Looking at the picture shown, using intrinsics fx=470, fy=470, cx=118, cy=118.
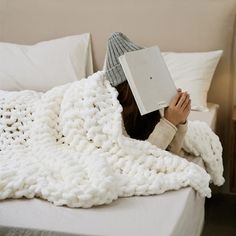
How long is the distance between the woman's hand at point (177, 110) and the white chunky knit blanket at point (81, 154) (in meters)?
0.14

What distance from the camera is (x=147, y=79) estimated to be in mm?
1613

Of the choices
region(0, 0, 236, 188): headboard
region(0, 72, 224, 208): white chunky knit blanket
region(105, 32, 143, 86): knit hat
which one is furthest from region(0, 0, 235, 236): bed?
region(105, 32, 143, 86): knit hat

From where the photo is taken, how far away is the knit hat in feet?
5.29

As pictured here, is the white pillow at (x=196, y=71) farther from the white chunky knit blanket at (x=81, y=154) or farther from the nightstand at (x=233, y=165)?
the white chunky knit blanket at (x=81, y=154)

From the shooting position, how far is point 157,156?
1.50 meters

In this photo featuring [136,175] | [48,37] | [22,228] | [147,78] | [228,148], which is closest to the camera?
[22,228]

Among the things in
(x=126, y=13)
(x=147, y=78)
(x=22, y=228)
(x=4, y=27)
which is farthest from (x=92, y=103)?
(x=4, y=27)

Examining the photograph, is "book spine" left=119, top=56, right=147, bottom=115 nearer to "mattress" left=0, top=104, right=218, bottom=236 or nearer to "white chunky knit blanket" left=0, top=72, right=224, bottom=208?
"white chunky knit blanket" left=0, top=72, right=224, bottom=208

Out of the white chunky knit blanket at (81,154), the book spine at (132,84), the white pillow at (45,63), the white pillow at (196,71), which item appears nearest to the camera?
the white chunky knit blanket at (81,154)

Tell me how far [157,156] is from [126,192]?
20cm

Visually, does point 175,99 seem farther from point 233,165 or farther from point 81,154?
point 233,165

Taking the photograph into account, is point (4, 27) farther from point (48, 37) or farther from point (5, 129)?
point (5, 129)

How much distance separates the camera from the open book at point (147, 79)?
1.56m

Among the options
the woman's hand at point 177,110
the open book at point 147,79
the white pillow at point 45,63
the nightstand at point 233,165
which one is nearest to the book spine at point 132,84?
the open book at point 147,79
